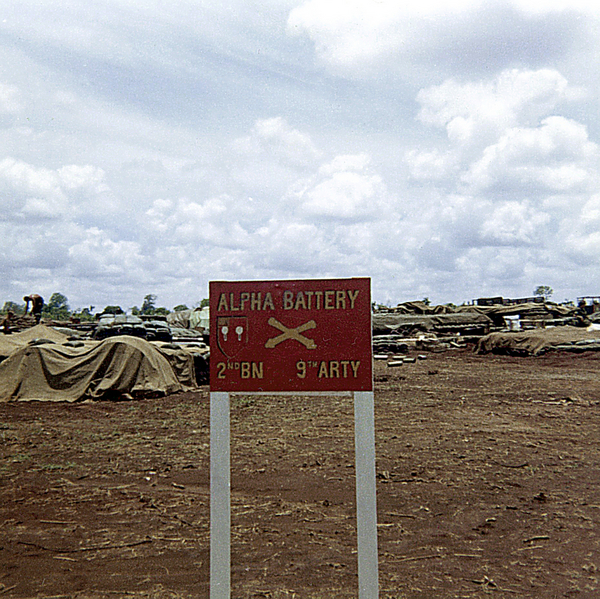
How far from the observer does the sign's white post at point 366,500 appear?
308 cm

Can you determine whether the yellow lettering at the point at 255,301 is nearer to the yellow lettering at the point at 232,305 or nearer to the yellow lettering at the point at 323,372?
the yellow lettering at the point at 232,305

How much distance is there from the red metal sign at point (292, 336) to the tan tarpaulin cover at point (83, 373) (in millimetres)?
13326

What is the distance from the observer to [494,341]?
27203 mm

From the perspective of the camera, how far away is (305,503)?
6691mm

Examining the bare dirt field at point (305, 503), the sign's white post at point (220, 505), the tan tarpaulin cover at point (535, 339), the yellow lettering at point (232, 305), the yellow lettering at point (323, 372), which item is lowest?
the bare dirt field at point (305, 503)

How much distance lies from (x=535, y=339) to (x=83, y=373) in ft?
60.0

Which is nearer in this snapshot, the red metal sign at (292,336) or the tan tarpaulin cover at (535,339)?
the red metal sign at (292,336)

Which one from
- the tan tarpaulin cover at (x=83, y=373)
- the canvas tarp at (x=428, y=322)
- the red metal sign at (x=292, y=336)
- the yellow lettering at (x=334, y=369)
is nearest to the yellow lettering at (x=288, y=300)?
the red metal sign at (x=292, y=336)

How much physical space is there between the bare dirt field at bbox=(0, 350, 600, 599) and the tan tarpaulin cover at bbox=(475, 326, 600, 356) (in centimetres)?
1247

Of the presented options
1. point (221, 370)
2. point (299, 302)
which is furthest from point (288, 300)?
point (221, 370)

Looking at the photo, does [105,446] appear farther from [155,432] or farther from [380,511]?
[380,511]

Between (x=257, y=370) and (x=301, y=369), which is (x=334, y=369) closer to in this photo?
(x=301, y=369)

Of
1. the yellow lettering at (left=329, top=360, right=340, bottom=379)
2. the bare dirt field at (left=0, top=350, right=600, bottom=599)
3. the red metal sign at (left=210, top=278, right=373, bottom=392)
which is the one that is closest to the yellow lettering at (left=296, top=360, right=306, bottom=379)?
the red metal sign at (left=210, top=278, right=373, bottom=392)

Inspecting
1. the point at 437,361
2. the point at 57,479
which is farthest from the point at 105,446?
the point at 437,361
